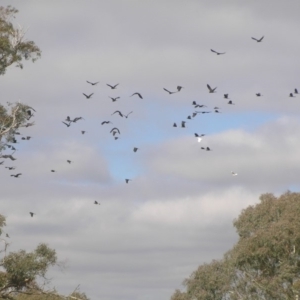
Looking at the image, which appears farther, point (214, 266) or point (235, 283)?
point (214, 266)

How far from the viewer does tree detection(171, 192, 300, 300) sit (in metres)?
66.6

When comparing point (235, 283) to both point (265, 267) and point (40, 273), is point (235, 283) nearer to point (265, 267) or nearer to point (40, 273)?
point (265, 267)

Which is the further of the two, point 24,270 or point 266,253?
point 266,253

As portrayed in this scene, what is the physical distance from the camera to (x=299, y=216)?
221 feet

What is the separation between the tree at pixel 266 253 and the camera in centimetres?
6662

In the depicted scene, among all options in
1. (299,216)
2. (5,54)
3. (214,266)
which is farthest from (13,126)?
(214,266)

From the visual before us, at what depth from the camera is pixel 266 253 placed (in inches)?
2643

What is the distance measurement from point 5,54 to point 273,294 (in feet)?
91.9

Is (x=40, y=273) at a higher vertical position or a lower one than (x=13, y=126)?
lower

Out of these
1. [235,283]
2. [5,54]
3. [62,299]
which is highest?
[5,54]

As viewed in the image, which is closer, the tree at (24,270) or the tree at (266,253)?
the tree at (24,270)

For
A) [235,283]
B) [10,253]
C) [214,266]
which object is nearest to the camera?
[10,253]

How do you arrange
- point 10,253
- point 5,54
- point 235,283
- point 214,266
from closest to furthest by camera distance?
1. point 10,253
2. point 5,54
3. point 235,283
4. point 214,266

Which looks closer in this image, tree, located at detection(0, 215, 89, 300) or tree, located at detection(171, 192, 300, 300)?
tree, located at detection(0, 215, 89, 300)
